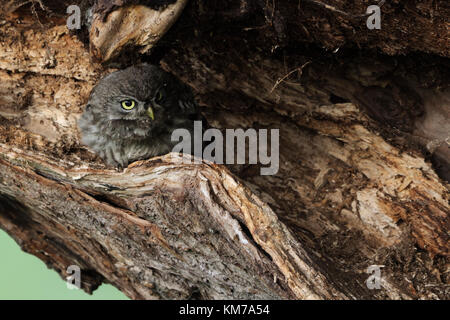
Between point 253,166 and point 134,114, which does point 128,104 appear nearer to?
point 134,114

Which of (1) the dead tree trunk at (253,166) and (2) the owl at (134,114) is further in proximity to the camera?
(2) the owl at (134,114)

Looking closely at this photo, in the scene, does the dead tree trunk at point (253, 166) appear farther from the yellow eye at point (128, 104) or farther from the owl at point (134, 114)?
the yellow eye at point (128, 104)

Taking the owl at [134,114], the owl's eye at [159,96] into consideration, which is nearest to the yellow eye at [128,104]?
the owl at [134,114]

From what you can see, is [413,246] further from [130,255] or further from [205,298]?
[130,255]

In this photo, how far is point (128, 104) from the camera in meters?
2.73

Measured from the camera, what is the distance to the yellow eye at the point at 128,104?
2.71m

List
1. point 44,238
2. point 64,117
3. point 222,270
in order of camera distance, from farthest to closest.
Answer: point 44,238, point 64,117, point 222,270

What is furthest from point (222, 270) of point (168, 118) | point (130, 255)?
point (168, 118)

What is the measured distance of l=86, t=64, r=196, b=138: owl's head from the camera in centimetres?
264

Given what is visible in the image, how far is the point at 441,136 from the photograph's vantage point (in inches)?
106

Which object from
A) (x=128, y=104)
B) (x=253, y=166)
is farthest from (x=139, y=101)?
(x=253, y=166)

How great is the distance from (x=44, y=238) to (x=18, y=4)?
1.34m

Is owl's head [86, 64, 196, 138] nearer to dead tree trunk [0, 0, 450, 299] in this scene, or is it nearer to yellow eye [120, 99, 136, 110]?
yellow eye [120, 99, 136, 110]

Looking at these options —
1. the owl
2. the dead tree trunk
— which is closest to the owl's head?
the owl
